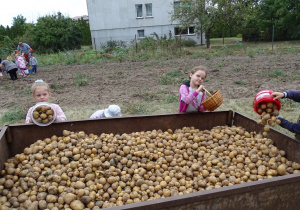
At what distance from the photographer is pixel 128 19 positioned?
87.4 feet

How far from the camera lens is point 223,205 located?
6.45 ft

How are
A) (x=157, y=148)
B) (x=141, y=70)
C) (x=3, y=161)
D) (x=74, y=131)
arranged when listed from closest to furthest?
(x=3, y=161), (x=157, y=148), (x=74, y=131), (x=141, y=70)

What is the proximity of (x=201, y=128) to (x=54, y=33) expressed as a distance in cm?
2676

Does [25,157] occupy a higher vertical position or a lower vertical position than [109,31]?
lower

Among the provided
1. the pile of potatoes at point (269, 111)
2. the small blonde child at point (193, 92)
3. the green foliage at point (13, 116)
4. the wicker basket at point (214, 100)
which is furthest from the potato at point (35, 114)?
the green foliage at point (13, 116)

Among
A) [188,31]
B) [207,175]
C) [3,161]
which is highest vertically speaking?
[188,31]

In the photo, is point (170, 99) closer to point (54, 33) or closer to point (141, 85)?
point (141, 85)

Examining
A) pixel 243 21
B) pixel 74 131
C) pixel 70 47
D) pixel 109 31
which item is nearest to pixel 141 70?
pixel 74 131

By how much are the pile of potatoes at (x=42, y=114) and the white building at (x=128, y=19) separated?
23.8 meters

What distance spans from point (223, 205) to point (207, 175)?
27.8 inches

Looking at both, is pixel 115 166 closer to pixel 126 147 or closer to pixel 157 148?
pixel 126 147

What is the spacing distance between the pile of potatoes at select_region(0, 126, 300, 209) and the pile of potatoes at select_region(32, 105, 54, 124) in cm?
26

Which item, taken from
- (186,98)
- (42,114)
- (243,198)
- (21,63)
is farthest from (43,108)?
(21,63)

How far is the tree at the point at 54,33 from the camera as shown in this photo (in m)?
26.6
